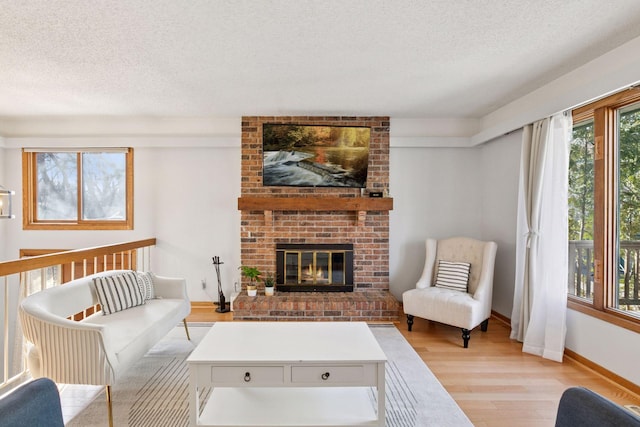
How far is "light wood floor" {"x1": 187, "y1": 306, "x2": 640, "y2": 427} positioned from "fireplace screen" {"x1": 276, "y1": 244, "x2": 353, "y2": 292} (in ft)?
3.50

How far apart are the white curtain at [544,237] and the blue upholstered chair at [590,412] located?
88.7 inches

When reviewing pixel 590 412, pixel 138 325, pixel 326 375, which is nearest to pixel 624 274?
pixel 590 412

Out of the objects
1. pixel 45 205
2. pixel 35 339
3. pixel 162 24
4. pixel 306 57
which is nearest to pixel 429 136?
pixel 306 57

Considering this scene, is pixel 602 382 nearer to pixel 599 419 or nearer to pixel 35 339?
pixel 599 419

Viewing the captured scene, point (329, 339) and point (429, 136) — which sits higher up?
point (429, 136)

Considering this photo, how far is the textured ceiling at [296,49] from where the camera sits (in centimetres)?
193

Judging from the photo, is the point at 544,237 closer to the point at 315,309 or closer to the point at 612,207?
the point at 612,207

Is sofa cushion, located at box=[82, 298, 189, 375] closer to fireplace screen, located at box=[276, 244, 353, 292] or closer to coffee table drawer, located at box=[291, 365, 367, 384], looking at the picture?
coffee table drawer, located at box=[291, 365, 367, 384]

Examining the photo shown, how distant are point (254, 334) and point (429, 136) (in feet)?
11.0

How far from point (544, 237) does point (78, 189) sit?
211 inches

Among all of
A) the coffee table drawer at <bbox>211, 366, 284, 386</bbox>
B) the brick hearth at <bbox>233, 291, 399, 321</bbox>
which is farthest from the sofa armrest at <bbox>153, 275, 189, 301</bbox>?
the coffee table drawer at <bbox>211, 366, 284, 386</bbox>

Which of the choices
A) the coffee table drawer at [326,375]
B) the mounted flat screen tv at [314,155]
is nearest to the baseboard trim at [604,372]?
the coffee table drawer at [326,375]

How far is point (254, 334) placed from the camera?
7.38 ft

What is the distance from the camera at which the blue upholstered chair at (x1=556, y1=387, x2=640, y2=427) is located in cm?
84
